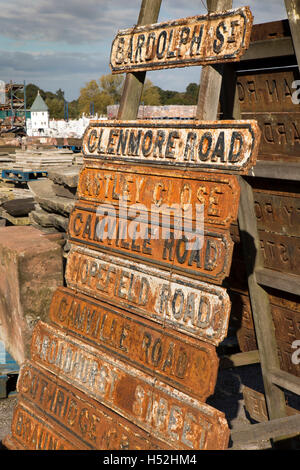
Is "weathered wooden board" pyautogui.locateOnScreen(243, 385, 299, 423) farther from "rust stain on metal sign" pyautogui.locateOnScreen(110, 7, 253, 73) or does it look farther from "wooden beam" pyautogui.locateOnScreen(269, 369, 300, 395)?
"rust stain on metal sign" pyautogui.locateOnScreen(110, 7, 253, 73)

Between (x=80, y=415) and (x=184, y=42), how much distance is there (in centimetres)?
Answer: 231

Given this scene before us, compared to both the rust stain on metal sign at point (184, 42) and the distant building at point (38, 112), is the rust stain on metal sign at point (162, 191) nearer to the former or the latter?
the rust stain on metal sign at point (184, 42)

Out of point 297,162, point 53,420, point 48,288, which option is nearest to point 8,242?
point 48,288

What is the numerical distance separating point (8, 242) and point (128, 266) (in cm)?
261

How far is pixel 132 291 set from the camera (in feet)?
10.2

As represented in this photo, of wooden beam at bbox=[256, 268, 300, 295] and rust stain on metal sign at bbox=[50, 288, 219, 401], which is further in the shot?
wooden beam at bbox=[256, 268, 300, 295]

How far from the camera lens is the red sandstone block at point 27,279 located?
5.16 m

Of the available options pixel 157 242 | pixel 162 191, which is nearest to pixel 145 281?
pixel 157 242

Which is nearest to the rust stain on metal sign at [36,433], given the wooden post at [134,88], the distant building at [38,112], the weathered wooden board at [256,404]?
the weathered wooden board at [256,404]

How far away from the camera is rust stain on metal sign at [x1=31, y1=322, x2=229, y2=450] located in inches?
104

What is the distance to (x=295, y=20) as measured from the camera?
310cm

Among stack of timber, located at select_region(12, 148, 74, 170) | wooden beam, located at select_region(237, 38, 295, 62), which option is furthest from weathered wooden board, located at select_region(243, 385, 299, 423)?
stack of timber, located at select_region(12, 148, 74, 170)

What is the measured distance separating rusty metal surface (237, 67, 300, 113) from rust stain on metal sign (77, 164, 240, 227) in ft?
3.28

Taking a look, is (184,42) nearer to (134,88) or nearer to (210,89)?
(210,89)
